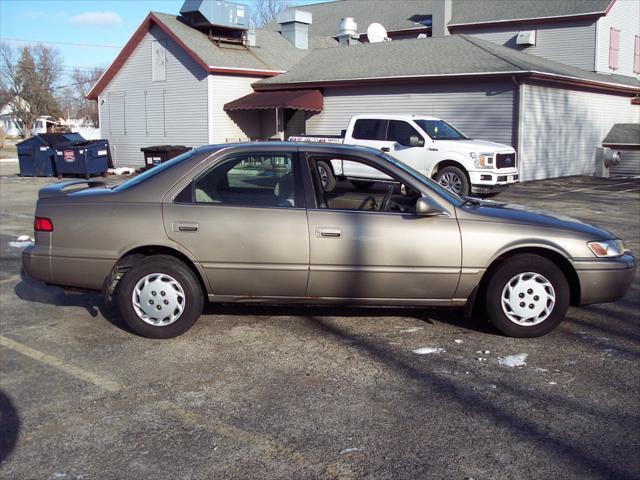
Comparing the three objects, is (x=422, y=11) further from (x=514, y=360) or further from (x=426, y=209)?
Result: (x=514, y=360)

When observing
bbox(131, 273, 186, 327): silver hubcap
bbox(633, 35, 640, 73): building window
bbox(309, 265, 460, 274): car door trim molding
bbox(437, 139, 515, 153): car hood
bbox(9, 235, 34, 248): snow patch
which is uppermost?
bbox(633, 35, 640, 73): building window

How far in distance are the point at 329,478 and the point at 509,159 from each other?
13705 millimetres

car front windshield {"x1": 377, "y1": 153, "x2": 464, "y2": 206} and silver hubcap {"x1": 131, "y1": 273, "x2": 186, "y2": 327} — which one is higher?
car front windshield {"x1": 377, "y1": 153, "x2": 464, "y2": 206}

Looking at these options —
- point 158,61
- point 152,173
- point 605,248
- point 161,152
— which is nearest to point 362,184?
point 152,173

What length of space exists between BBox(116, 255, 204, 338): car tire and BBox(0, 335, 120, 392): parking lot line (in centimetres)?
70

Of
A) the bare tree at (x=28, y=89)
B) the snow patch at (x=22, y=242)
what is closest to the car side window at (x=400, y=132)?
the snow patch at (x=22, y=242)

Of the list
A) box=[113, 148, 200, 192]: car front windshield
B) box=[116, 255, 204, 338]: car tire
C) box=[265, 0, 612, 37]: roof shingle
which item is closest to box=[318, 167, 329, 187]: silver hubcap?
box=[113, 148, 200, 192]: car front windshield

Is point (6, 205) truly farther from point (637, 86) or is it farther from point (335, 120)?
point (637, 86)

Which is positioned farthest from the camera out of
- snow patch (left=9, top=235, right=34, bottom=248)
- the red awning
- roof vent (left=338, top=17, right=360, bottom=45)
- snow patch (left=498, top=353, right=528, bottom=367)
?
roof vent (left=338, top=17, right=360, bottom=45)

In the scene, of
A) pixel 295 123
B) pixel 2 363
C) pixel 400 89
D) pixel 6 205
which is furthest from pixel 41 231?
pixel 295 123

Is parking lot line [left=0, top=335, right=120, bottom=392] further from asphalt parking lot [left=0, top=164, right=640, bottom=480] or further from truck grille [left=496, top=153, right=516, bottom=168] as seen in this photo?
truck grille [left=496, top=153, right=516, bottom=168]

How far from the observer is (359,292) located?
19.3 feet

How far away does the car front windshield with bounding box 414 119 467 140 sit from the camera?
54.5 ft

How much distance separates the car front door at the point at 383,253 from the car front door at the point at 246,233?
0.16m
